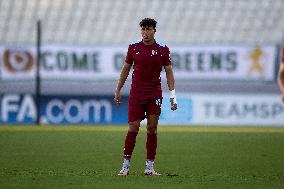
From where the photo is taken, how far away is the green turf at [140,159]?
1084cm

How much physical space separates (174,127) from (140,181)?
14.4m

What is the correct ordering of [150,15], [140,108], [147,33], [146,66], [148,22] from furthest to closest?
1. [150,15]
2. [140,108]
3. [146,66]
4. [147,33]
5. [148,22]

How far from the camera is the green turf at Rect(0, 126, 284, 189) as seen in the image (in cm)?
1084

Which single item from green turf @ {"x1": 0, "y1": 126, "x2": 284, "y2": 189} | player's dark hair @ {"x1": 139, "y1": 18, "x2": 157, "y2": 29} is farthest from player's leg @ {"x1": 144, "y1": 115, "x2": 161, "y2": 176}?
player's dark hair @ {"x1": 139, "y1": 18, "x2": 157, "y2": 29}

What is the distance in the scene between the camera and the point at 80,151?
1619 centimetres

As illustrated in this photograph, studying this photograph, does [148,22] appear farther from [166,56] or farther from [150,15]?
[150,15]

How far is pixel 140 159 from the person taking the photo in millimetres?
14633

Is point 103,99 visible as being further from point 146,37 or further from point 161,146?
point 146,37

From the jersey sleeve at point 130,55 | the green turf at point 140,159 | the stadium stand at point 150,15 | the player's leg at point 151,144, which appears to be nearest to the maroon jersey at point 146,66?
the jersey sleeve at point 130,55

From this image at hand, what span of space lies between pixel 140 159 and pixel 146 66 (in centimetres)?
316

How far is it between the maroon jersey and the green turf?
3.49 ft

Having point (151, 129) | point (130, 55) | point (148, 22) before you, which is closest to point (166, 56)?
point (130, 55)

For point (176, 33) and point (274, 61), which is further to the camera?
point (176, 33)

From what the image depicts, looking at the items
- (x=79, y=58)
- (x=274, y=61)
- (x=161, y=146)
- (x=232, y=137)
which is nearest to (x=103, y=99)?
(x=79, y=58)
